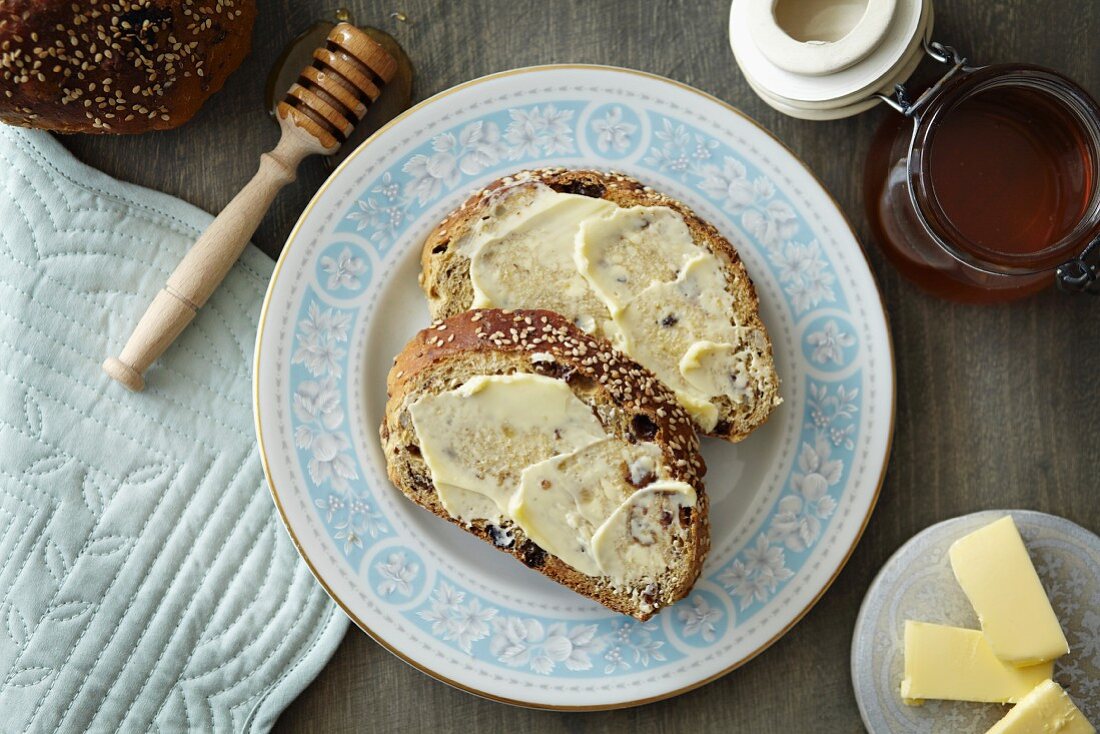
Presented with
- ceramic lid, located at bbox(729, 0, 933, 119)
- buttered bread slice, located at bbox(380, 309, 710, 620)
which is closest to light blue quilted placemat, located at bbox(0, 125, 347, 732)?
buttered bread slice, located at bbox(380, 309, 710, 620)

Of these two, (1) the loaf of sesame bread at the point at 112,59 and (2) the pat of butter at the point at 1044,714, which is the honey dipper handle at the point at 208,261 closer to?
(1) the loaf of sesame bread at the point at 112,59

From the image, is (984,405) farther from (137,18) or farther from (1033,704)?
(137,18)

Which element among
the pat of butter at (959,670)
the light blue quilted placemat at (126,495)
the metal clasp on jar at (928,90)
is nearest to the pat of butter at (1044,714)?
the pat of butter at (959,670)

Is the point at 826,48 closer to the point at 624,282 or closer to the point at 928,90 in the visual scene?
the point at 928,90

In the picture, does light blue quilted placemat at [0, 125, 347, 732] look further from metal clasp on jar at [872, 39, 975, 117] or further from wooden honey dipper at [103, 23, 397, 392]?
metal clasp on jar at [872, 39, 975, 117]

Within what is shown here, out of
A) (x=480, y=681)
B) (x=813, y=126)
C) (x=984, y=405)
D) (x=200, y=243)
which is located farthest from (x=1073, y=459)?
(x=200, y=243)
